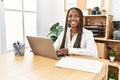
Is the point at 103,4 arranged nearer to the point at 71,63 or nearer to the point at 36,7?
the point at 36,7

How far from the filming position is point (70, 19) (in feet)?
6.17

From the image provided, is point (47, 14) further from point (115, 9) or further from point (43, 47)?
point (43, 47)

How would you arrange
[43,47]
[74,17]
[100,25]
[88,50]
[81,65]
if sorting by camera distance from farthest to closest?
[100,25] < [74,17] < [88,50] < [43,47] < [81,65]

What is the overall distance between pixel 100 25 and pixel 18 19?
1539 mm

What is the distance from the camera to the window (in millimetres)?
2620

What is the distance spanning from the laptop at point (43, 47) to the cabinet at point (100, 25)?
127 cm

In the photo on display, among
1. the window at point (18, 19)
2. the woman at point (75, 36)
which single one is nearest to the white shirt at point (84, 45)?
the woman at point (75, 36)

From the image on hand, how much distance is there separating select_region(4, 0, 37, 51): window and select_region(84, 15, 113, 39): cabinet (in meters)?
1.21

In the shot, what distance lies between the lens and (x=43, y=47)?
1.34 meters

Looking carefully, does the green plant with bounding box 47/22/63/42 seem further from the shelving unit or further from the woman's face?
the woman's face

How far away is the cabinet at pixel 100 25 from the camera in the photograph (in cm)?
233

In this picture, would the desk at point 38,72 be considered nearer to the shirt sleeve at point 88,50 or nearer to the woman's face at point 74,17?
the shirt sleeve at point 88,50

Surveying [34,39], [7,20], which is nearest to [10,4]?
[7,20]

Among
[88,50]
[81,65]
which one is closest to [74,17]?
[88,50]
